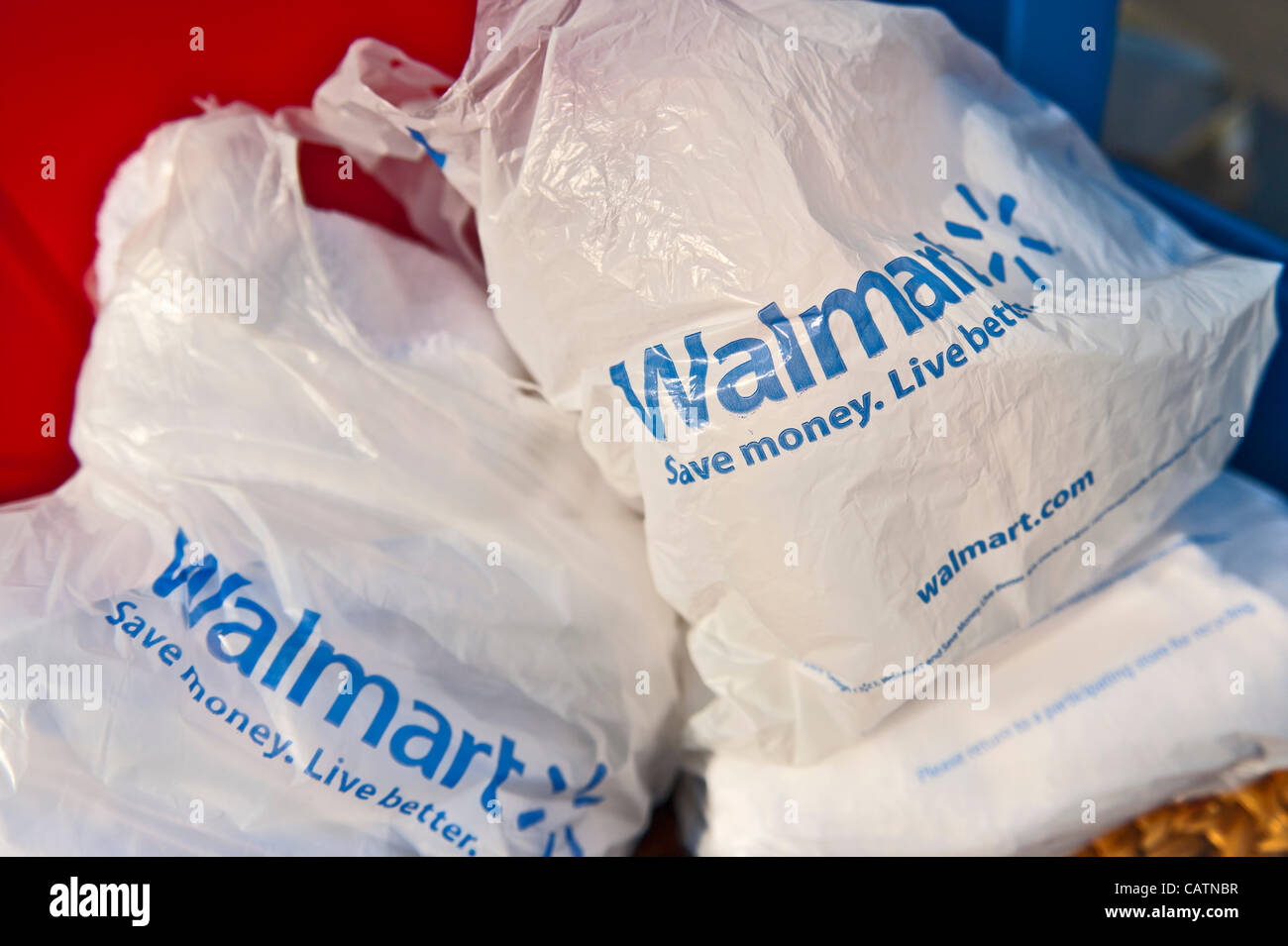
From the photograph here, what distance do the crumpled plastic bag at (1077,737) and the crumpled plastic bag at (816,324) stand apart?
6cm

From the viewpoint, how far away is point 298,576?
0.57 meters

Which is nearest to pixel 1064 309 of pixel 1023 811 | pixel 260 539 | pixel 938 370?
pixel 938 370

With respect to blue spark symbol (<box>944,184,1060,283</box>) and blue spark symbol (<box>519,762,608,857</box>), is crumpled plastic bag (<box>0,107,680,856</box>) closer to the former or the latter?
blue spark symbol (<box>519,762,608,857</box>)

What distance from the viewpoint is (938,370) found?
53 centimetres

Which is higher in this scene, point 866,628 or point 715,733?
point 866,628

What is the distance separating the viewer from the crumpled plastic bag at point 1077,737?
0.63 meters

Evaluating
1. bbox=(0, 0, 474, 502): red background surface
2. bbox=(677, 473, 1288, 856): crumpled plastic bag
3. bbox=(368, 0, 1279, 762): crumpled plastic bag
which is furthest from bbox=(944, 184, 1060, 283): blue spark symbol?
bbox=(0, 0, 474, 502): red background surface

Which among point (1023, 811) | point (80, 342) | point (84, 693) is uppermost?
point (80, 342)

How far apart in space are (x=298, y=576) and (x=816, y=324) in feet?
1.17

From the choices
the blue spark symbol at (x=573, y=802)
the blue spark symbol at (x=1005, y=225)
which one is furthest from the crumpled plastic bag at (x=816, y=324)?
the blue spark symbol at (x=573, y=802)

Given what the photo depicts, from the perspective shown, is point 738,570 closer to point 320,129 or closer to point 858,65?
point 858,65

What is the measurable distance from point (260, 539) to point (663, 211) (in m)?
0.33

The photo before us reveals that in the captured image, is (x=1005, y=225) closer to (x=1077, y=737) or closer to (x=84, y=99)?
(x=1077, y=737)

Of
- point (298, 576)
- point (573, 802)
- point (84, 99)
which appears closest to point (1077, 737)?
point (573, 802)
